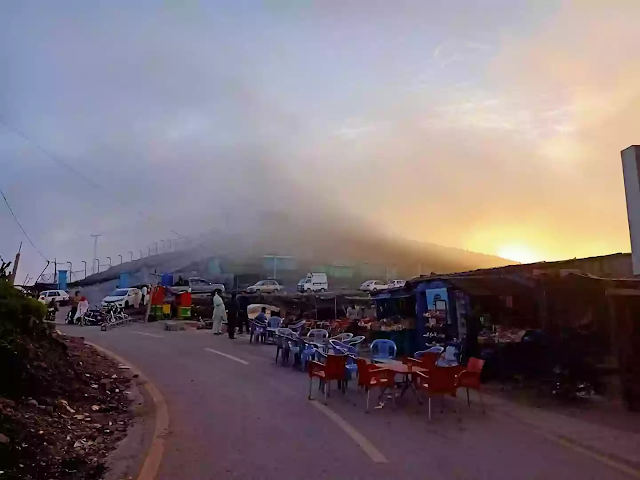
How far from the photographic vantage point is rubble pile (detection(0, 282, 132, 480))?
6.00 metres

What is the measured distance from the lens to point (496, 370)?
12969 millimetres

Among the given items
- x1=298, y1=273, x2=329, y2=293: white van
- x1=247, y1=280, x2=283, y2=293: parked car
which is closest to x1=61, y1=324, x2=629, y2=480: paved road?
x1=247, y1=280, x2=283, y2=293: parked car

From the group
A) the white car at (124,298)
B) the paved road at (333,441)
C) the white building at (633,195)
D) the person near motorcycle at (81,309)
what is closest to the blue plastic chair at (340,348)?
the paved road at (333,441)

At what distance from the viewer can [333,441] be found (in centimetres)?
715

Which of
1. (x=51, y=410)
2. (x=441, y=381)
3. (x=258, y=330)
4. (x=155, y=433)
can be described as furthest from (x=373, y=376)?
(x=258, y=330)

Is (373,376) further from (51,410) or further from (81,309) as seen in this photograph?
(81,309)

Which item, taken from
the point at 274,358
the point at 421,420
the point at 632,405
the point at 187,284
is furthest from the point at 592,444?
the point at 187,284

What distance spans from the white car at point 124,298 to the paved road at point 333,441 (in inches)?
1022

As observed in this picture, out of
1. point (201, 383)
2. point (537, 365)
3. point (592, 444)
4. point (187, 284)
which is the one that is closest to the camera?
point (592, 444)

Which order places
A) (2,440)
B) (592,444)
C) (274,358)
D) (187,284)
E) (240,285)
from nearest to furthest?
(2,440) < (592,444) < (274,358) < (187,284) < (240,285)

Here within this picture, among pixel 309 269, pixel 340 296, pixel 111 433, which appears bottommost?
pixel 111 433

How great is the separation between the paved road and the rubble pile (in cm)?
89

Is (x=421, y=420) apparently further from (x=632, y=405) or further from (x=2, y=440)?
(x=2, y=440)

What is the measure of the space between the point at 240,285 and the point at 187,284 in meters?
12.9
